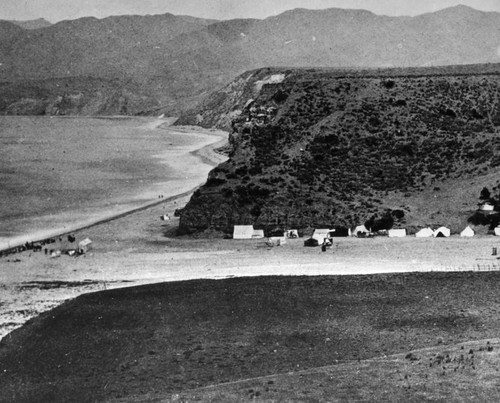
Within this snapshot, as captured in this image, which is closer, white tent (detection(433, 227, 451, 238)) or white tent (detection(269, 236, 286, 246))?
white tent (detection(269, 236, 286, 246))

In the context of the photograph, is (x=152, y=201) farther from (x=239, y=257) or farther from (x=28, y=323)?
(x=28, y=323)

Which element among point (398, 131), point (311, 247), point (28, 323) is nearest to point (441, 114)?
point (398, 131)

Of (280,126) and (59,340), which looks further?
(280,126)

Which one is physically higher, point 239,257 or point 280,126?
point 280,126

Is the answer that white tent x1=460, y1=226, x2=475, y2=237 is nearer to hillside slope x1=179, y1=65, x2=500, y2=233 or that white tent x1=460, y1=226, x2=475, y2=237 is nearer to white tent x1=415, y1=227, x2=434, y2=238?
hillside slope x1=179, y1=65, x2=500, y2=233

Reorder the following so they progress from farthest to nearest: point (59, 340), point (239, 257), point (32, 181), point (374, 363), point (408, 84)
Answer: point (32, 181) < point (408, 84) < point (239, 257) < point (59, 340) < point (374, 363)

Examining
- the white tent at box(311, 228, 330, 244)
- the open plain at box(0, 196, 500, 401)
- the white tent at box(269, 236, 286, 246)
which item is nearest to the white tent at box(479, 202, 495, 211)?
the open plain at box(0, 196, 500, 401)

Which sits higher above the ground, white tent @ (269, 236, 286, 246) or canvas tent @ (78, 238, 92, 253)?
white tent @ (269, 236, 286, 246)
